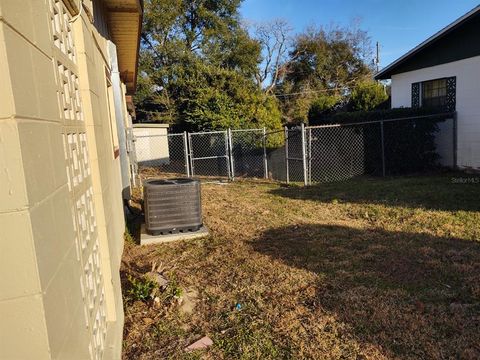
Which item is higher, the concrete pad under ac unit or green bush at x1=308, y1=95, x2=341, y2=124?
green bush at x1=308, y1=95, x2=341, y2=124

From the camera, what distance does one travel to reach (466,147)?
12.1m

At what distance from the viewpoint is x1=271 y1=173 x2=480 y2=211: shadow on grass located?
26.5 ft

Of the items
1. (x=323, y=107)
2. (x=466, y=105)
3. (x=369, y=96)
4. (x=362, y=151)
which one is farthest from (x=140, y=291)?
(x=323, y=107)

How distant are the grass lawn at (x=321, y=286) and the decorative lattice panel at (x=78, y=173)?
100 centimetres

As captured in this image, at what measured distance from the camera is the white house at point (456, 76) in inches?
450

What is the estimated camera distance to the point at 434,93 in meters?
13.2

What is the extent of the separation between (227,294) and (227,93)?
2074 centimetres

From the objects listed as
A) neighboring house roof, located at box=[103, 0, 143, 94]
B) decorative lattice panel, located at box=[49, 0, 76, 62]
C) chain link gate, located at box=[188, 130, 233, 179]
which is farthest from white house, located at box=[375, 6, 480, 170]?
decorative lattice panel, located at box=[49, 0, 76, 62]

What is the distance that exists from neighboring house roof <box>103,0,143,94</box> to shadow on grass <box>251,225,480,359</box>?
3978 millimetres

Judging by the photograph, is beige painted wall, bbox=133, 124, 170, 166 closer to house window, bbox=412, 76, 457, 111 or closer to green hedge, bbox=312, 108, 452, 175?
green hedge, bbox=312, 108, 452, 175

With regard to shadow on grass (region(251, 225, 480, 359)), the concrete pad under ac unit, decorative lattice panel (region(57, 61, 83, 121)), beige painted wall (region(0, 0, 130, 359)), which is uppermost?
decorative lattice panel (region(57, 61, 83, 121))

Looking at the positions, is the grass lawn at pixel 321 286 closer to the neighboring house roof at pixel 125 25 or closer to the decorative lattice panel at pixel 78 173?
the decorative lattice panel at pixel 78 173

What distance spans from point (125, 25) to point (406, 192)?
701 centimetres

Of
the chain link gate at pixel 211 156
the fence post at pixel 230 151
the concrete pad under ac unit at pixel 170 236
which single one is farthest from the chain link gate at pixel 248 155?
the concrete pad under ac unit at pixel 170 236
